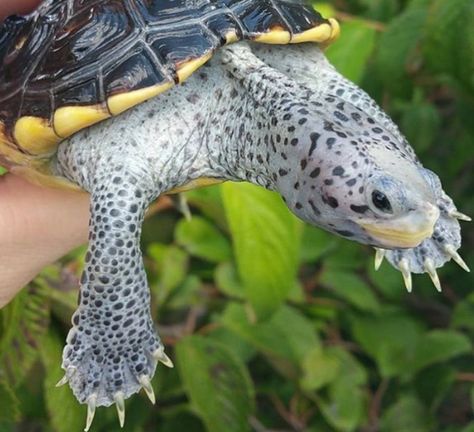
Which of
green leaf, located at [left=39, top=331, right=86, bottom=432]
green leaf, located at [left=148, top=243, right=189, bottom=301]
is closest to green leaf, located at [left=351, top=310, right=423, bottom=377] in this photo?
green leaf, located at [left=148, top=243, right=189, bottom=301]

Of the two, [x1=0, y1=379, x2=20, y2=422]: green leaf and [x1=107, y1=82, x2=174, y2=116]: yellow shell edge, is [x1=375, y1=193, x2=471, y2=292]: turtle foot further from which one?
[x1=0, y1=379, x2=20, y2=422]: green leaf

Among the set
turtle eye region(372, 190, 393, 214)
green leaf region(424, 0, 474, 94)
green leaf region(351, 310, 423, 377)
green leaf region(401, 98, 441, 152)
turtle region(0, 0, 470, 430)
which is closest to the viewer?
turtle eye region(372, 190, 393, 214)

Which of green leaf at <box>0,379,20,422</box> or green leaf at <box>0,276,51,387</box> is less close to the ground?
green leaf at <box>0,276,51,387</box>

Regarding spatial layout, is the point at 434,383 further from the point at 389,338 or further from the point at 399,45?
the point at 399,45

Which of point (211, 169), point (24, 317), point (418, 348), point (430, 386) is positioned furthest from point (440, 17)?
point (24, 317)

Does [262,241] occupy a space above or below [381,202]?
below

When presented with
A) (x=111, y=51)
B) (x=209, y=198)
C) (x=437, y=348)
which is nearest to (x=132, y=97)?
(x=111, y=51)

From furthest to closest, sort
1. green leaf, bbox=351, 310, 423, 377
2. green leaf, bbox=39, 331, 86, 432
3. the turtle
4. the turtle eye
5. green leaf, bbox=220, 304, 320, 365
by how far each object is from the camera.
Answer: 1. green leaf, bbox=351, 310, 423, 377
2. green leaf, bbox=220, 304, 320, 365
3. green leaf, bbox=39, 331, 86, 432
4. the turtle
5. the turtle eye
